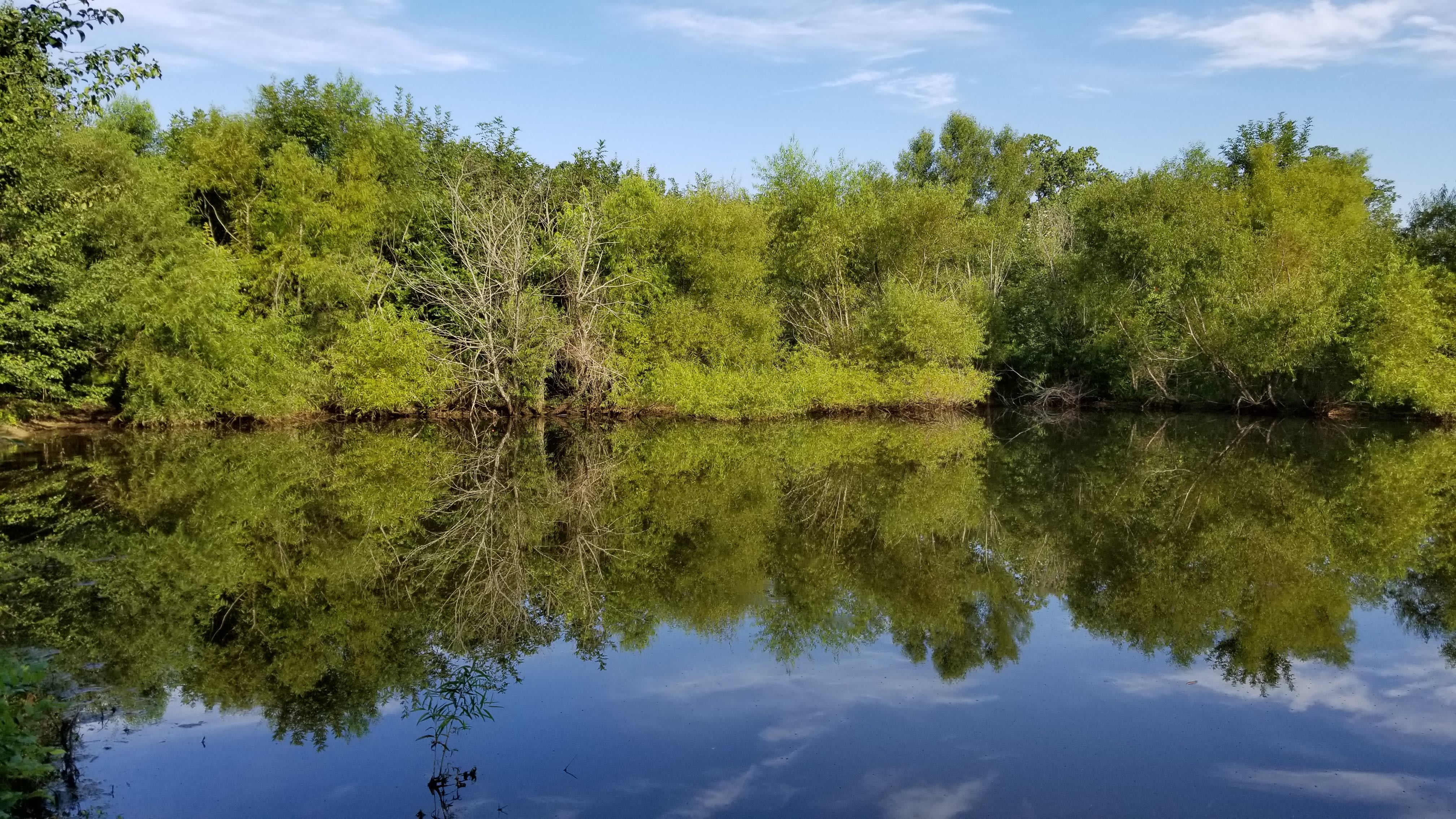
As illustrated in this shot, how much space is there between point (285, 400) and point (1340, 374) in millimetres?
37241

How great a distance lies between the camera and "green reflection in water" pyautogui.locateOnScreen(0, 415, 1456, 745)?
29.3ft

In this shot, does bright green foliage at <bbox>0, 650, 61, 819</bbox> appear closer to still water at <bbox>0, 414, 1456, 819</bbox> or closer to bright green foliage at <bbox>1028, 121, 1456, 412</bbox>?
still water at <bbox>0, 414, 1456, 819</bbox>

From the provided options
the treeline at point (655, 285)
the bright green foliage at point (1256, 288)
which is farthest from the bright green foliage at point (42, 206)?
the bright green foliage at point (1256, 288)

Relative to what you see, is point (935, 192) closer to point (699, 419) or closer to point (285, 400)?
point (699, 419)

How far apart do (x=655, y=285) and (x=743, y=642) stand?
82.3 ft

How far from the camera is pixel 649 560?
12531mm

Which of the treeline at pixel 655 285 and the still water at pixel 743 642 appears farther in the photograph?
the treeline at pixel 655 285

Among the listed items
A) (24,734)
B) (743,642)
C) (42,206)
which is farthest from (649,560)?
(42,206)

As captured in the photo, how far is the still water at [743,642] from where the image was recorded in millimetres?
6375

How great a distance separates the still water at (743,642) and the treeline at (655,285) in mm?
10446

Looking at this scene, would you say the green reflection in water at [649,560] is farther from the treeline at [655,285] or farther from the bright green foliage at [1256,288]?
the bright green foliage at [1256,288]

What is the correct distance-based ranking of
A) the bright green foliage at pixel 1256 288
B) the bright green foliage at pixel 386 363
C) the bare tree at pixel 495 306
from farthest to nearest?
the bright green foliage at pixel 1256 288 < the bright green foliage at pixel 386 363 < the bare tree at pixel 495 306

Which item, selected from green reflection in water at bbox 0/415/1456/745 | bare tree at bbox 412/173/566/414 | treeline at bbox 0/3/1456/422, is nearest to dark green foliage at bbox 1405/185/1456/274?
treeline at bbox 0/3/1456/422

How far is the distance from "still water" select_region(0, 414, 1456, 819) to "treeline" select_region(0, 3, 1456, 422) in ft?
34.3
